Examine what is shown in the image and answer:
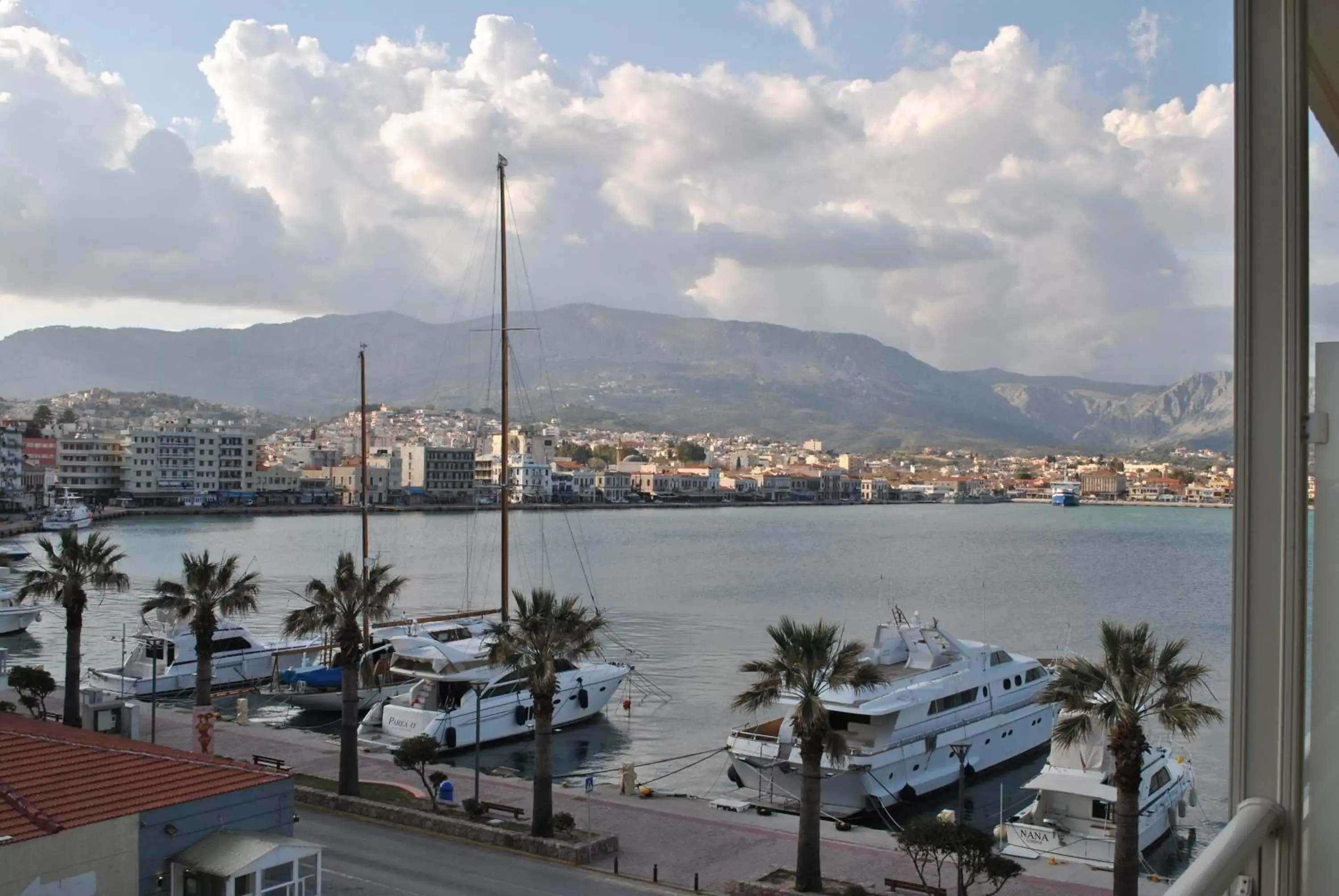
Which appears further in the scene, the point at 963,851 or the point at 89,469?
the point at 89,469

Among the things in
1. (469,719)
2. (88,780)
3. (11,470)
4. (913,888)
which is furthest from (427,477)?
(88,780)

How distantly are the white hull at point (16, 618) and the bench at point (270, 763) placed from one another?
23.2 metres

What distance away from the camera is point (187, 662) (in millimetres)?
25516

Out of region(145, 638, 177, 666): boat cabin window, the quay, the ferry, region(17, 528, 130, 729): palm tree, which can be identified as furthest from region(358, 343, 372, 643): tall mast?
the ferry

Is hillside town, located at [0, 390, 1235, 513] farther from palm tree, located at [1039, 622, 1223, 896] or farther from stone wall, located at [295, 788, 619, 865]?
palm tree, located at [1039, 622, 1223, 896]

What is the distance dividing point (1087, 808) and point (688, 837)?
465 cm

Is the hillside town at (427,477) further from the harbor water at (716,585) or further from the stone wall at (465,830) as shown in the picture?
the stone wall at (465,830)

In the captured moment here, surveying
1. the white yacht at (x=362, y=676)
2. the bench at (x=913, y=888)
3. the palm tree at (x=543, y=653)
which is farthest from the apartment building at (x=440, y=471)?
the bench at (x=913, y=888)

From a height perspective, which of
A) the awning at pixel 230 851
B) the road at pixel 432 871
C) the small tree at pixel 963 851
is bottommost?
the road at pixel 432 871

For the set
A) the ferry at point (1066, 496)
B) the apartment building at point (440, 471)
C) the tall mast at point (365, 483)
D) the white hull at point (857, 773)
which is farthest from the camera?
the ferry at point (1066, 496)

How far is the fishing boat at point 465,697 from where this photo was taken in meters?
19.6

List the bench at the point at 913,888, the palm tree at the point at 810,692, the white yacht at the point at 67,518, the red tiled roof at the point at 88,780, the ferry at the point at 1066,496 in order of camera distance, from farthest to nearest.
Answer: the ferry at the point at 1066,496, the white yacht at the point at 67,518, the palm tree at the point at 810,692, the bench at the point at 913,888, the red tiled roof at the point at 88,780

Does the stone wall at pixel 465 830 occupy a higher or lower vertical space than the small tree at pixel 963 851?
lower

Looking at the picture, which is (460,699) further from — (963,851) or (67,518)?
(67,518)
